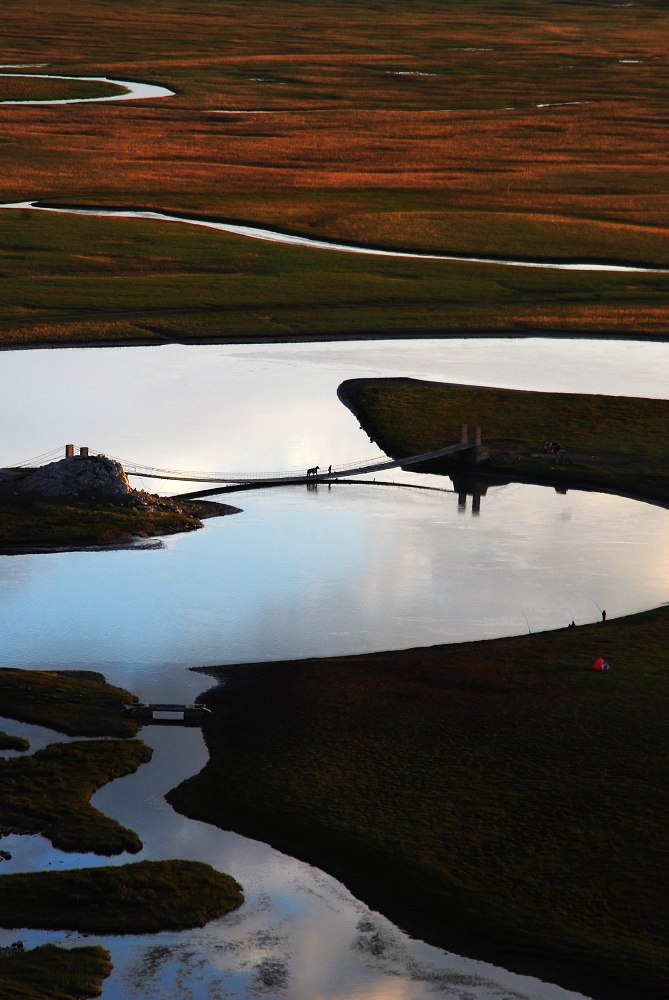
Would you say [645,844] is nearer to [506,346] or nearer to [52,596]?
[52,596]

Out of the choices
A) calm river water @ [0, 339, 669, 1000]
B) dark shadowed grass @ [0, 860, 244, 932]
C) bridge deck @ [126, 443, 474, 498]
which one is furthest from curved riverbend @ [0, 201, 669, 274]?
dark shadowed grass @ [0, 860, 244, 932]

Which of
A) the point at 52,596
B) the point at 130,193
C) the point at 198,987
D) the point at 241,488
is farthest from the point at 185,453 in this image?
the point at 130,193

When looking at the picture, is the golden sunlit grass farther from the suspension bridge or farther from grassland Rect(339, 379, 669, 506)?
the suspension bridge

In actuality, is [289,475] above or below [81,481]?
below

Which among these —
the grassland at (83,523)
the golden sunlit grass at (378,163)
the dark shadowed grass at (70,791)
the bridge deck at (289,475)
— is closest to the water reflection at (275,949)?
the dark shadowed grass at (70,791)

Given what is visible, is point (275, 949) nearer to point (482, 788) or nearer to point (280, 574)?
point (482, 788)

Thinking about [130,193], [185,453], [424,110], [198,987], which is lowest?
[198,987]

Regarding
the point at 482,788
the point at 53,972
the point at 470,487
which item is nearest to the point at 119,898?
the point at 53,972
